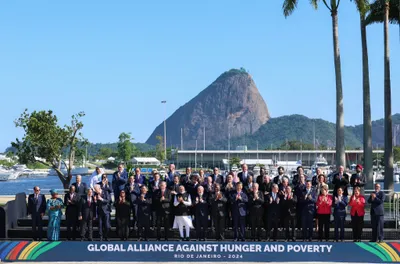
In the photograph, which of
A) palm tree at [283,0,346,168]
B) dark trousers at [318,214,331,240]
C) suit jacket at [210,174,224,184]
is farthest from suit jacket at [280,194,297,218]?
palm tree at [283,0,346,168]

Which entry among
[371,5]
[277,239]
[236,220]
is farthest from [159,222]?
[371,5]

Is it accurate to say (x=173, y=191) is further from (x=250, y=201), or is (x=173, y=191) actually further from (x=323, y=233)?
(x=323, y=233)

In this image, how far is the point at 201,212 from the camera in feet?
55.7

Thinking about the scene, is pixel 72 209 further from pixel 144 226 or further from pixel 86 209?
pixel 144 226

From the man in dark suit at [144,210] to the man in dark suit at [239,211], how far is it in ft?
7.27

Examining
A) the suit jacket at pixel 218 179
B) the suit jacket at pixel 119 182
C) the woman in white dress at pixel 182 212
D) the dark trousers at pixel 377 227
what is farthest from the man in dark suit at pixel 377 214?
the suit jacket at pixel 119 182

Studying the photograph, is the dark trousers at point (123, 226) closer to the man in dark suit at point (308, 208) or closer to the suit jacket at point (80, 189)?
the suit jacket at point (80, 189)

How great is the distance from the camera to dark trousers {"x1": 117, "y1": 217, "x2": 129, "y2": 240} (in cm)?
1708

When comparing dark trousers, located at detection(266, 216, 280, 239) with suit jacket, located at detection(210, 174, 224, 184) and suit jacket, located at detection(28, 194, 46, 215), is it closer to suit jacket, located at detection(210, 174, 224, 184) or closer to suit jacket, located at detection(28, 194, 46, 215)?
suit jacket, located at detection(210, 174, 224, 184)

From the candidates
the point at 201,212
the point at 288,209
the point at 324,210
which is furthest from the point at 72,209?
the point at 324,210

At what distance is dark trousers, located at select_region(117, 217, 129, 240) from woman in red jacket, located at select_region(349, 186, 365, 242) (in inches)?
232

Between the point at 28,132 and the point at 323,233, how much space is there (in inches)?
862

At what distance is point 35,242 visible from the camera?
16047mm

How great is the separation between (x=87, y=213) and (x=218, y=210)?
3.44 metres
